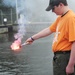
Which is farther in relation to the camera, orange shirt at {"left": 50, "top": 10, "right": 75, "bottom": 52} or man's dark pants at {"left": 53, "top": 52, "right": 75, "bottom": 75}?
man's dark pants at {"left": 53, "top": 52, "right": 75, "bottom": 75}

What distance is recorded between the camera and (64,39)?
4152 mm

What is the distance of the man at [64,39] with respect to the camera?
4004 mm

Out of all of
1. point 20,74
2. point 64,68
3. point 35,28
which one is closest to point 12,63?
point 20,74

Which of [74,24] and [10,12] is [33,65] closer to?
[74,24]

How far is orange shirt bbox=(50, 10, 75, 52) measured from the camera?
401cm

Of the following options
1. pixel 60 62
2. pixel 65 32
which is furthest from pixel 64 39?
pixel 60 62

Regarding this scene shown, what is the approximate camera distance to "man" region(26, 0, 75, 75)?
13.1 feet

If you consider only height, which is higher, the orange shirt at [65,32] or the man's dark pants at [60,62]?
the orange shirt at [65,32]

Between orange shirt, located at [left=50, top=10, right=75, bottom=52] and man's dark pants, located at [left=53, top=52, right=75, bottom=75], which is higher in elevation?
orange shirt, located at [left=50, top=10, right=75, bottom=52]

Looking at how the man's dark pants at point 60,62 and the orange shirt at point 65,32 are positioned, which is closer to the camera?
the orange shirt at point 65,32

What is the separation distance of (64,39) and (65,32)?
10cm

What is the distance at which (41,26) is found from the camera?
70.2 feet

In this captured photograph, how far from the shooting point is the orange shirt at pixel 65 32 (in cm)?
401

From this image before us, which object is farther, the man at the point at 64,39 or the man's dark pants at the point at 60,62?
the man's dark pants at the point at 60,62
